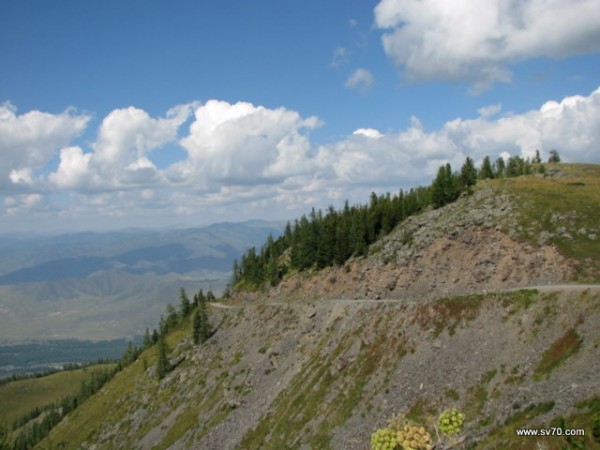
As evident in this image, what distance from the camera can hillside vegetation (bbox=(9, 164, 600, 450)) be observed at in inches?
2106

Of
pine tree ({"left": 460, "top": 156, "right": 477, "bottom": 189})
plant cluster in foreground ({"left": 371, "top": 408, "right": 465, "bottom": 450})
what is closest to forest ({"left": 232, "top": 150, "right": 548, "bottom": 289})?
pine tree ({"left": 460, "top": 156, "right": 477, "bottom": 189})

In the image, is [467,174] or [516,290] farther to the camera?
[467,174]

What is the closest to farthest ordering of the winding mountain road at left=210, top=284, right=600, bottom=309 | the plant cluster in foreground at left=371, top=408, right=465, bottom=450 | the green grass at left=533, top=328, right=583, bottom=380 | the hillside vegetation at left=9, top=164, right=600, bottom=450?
the plant cluster in foreground at left=371, top=408, right=465, bottom=450
the green grass at left=533, top=328, right=583, bottom=380
the hillside vegetation at left=9, top=164, right=600, bottom=450
the winding mountain road at left=210, top=284, right=600, bottom=309

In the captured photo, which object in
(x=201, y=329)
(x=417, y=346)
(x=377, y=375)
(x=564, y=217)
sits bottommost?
(x=201, y=329)

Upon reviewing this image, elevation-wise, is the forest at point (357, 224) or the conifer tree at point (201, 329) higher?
the forest at point (357, 224)

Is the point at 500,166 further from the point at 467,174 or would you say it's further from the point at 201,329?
the point at 201,329

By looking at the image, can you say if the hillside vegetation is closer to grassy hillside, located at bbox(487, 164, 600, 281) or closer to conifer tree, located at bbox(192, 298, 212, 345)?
grassy hillside, located at bbox(487, 164, 600, 281)

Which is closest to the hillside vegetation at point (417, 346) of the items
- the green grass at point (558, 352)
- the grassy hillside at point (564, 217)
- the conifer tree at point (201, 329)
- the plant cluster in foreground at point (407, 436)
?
the green grass at point (558, 352)

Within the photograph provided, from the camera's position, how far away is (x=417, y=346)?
240ft

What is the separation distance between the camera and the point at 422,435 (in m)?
25.9

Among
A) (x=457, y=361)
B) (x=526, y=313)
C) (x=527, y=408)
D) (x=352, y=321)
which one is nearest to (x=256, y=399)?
(x=352, y=321)

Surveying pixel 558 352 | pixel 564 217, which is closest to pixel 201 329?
pixel 564 217

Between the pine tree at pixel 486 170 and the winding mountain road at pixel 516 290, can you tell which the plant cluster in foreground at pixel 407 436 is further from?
the pine tree at pixel 486 170

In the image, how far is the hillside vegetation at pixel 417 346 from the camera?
53.5 m
